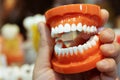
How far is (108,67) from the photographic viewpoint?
61cm

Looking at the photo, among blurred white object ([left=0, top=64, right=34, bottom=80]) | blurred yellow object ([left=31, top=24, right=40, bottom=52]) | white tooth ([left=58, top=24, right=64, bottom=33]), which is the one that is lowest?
blurred white object ([left=0, top=64, right=34, bottom=80])

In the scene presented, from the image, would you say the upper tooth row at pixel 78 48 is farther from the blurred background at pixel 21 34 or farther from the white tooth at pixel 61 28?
the blurred background at pixel 21 34

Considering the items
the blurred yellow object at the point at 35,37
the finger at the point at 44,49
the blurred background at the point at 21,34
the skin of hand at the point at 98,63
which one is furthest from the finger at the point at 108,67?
the blurred yellow object at the point at 35,37

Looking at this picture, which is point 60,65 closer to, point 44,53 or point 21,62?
point 44,53

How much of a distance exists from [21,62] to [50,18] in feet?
2.00

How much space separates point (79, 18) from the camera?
0.62 m

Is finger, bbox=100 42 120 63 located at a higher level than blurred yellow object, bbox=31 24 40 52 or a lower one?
higher

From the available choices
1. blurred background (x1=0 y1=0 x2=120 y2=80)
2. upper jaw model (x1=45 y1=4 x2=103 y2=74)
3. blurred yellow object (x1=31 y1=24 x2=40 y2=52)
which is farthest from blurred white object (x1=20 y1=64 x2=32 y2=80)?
upper jaw model (x1=45 y1=4 x2=103 y2=74)

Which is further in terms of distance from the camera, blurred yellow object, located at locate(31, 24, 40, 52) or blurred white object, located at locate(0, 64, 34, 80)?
blurred yellow object, located at locate(31, 24, 40, 52)

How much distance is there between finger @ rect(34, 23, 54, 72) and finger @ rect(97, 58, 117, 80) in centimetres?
14

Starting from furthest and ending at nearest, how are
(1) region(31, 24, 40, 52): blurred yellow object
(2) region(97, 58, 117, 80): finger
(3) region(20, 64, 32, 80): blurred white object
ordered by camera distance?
1. (1) region(31, 24, 40, 52): blurred yellow object
2. (3) region(20, 64, 32, 80): blurred white object
3. (2) region(97, 58, 117, 80): finger

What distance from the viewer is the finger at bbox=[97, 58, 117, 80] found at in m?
0.61

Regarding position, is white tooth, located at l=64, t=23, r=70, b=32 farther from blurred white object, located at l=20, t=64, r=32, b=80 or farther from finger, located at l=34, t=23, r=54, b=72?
blurred white object, located at l=20, t=64, r=32, b=80

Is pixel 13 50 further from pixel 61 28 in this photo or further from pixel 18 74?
pixel 61 28
